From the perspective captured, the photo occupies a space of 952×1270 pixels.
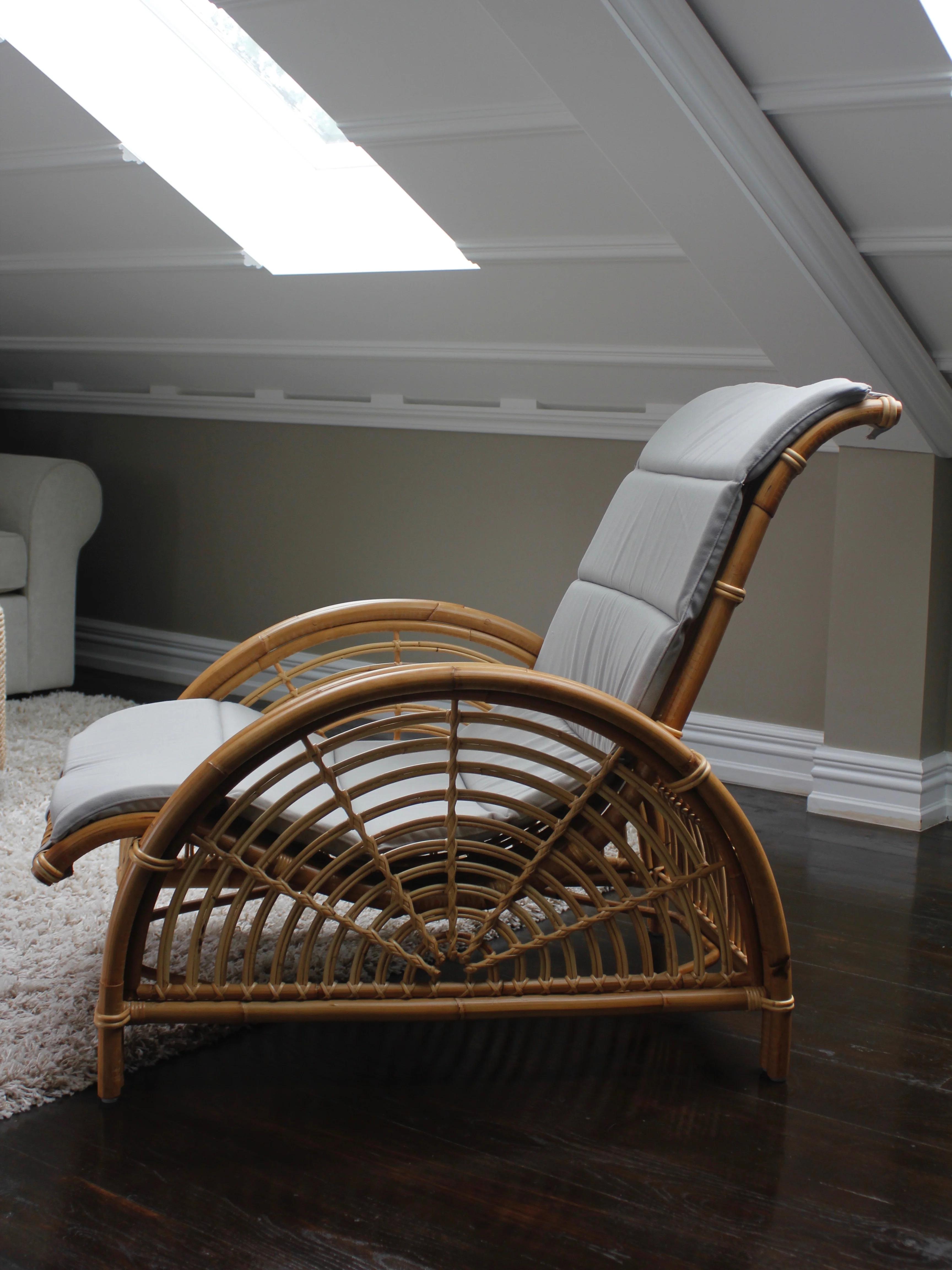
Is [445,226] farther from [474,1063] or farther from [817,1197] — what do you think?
[817,1197]

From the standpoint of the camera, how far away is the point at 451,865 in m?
1.35

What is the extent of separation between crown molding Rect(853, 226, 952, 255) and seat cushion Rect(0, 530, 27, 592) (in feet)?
7.87

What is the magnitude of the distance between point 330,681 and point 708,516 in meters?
0.52

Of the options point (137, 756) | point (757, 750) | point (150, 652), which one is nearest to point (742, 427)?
point (137, 756)

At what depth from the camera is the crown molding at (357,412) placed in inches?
114

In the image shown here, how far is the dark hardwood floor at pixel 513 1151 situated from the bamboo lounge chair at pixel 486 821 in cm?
10

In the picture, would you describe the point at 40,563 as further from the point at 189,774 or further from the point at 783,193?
the point at 783,193

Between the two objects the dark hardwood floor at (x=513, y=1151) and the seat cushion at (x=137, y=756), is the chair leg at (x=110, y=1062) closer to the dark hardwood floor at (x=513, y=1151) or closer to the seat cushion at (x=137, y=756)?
the dark hardwood floor at (x=513, y=1151)

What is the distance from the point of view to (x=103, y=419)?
13.3 ft

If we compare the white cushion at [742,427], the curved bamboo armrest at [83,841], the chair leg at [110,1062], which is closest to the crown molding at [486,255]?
the white cushion at [742,427]

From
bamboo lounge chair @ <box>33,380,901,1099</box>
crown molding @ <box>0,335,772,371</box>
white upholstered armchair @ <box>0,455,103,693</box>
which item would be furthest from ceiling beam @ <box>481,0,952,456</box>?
→ white upholstered armchair @ <box>0,455,103,693</box>

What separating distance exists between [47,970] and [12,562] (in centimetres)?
190

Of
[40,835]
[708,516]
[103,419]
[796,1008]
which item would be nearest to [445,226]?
[708,516]

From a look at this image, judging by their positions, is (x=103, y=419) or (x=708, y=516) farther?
(x=103, y=419)
